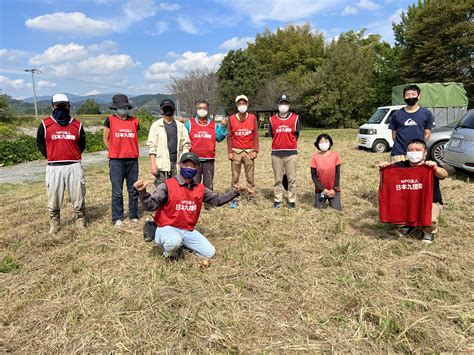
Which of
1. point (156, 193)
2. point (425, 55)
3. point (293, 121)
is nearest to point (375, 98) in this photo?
point (425, 55)

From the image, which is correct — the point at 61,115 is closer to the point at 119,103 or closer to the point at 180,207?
the point at 119,103

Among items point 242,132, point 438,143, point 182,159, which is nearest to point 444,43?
point 438,143

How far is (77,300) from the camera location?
3021 mm

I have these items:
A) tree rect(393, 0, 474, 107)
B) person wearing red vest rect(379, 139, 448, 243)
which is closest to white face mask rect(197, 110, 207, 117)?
person wearing red vest rect(379, 139, 448, 243)

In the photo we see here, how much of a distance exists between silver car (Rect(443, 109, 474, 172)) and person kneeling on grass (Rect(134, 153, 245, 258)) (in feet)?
18.7

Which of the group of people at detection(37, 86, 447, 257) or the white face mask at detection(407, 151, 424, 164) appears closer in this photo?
the group of people at detection(37, 86, 447, 257)

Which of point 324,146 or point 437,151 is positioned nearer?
point 324,146

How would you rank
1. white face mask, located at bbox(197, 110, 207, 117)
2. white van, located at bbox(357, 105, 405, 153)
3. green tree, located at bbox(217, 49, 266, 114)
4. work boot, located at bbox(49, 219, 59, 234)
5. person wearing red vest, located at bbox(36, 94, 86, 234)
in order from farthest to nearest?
green tree, located at bbox(217, 49, 266, 114), white van, located at bbox(357, 105, 405, 153), white face mask, located at bbox(197, 110, 207, 117), work boot, located at bbox(49, 219, 59, 234), person wearing red vest, located at bbox(36, 94, 86, 234)

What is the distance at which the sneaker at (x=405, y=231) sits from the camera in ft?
14.5

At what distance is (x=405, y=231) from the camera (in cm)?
443

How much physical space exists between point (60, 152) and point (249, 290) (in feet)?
10.1

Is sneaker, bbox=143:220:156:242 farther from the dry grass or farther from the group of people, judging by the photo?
the dry grass

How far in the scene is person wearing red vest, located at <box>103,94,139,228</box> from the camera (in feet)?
16.0

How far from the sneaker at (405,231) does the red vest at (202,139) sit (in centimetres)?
290
